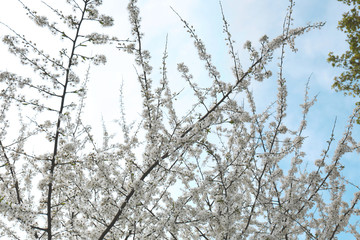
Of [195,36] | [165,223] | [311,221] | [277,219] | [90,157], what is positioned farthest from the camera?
[311,221]

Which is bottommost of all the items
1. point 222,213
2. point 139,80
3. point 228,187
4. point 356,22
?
point 222,213

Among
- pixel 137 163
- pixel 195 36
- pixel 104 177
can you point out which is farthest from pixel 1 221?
pixel 195 36

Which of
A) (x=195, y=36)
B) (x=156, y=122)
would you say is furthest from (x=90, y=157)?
(x=195, y=36)

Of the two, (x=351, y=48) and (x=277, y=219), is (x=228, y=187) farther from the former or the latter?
(x=351, y=48)

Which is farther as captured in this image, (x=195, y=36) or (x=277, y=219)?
(x=277, y=219)

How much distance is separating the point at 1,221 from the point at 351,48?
881 centimetres

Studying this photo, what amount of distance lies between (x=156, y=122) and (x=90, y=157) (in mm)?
1177

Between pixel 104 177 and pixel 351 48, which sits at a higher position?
pixel 351 48

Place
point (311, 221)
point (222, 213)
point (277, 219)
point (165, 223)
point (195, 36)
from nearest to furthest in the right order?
point (165, 223) → point (222, 213) → point (195, 36) → point (277, 219) → point (311, 221)

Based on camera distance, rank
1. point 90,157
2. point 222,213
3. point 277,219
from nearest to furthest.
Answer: point 90,157 → point 222,213 → point 277,219

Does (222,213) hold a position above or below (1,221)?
above

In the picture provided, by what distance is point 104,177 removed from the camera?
167 inches

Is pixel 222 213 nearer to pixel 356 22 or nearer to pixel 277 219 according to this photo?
pixel 277 219

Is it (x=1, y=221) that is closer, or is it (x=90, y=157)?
(x=90, y=157)
